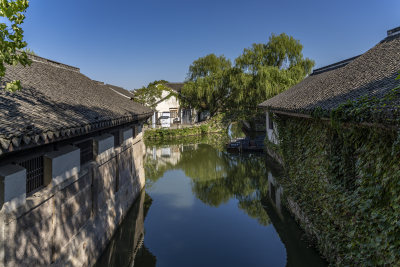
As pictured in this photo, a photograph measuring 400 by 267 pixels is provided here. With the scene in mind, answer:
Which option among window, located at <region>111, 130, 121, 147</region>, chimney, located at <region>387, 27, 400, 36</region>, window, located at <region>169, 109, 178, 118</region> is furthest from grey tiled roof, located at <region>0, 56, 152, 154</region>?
window, located at <region>169, 109, 178, 118</region>

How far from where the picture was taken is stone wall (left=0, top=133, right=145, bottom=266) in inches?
124

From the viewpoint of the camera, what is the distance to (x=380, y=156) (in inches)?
129

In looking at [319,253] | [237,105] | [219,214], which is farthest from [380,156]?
[237,105]

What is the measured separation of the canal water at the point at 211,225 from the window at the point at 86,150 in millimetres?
2300

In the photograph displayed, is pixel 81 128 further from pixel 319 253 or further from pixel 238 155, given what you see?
pixel 238 155

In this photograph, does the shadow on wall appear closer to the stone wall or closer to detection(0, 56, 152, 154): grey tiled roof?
detection(0, 56, 152, 154): grey tiled roof

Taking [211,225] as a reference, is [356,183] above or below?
above

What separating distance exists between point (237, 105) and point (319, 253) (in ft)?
80.3

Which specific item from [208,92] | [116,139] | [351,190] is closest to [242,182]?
[116,139]

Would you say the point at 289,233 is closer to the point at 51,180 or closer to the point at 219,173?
the point at 51,180

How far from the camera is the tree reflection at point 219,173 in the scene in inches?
392

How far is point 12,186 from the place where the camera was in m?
3.04

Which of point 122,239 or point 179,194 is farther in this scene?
point 179,194

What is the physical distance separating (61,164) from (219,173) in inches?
402
